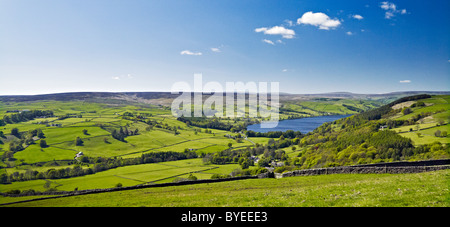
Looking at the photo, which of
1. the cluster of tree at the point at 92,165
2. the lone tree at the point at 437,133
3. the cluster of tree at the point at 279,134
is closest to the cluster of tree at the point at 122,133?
the cluster of tree at the point at 92,165

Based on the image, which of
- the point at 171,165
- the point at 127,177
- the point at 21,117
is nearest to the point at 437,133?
the point at 171,165

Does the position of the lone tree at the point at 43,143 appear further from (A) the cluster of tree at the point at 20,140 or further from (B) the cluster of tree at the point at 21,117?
(B) the cluster of tree at the point at 21,117

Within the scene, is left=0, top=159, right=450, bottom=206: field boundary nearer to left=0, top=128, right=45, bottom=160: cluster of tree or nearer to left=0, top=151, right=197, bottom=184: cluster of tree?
left=0, top=151, right=197, bottom=184: cluster of tree

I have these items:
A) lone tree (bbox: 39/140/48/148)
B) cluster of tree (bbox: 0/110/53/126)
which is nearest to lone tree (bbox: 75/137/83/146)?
lone tree (bbox: 39/140/48/148)

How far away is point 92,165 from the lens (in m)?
98.5

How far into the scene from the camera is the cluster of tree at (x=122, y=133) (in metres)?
141

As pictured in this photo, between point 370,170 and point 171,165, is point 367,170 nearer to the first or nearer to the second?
point 370,170

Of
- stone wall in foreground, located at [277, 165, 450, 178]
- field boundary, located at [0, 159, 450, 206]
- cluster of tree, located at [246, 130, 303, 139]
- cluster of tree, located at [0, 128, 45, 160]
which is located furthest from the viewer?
cluster of tree, located at [246, 130, 303, 139]

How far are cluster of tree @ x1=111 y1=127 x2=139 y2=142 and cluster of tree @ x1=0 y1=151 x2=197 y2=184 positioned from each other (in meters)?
34.5

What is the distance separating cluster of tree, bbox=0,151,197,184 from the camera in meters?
83.7

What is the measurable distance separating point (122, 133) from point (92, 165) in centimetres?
A: 5264

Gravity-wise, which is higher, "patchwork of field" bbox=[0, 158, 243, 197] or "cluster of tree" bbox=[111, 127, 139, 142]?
"cluster of tree" bbox=[111, 127, 139, 142]

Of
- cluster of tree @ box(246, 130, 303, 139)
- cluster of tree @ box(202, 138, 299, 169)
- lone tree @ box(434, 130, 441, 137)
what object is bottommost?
cluster of tree @ box(202, 138, 299, 169)
